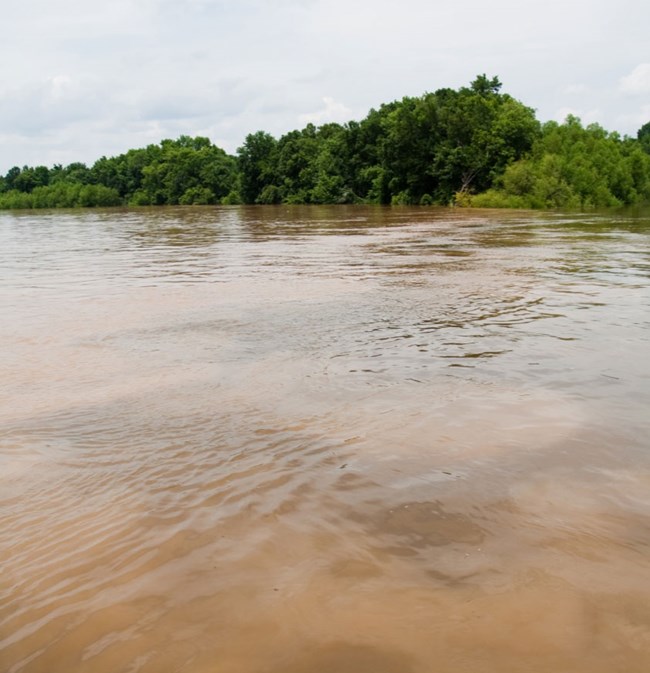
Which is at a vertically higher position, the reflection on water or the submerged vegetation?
the submerged vegetation

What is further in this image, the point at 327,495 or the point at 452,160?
the point at 452,160

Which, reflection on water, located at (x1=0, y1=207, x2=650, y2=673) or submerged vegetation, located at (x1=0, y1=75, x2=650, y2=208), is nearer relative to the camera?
reflection on water, located at (x1=0, y1=207, x2=650, y2=673)

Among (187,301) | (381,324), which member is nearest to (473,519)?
(381,324)

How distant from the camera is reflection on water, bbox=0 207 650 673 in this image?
2244mm

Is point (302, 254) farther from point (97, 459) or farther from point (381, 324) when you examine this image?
point (97, 459)

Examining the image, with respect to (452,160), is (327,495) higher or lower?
lower

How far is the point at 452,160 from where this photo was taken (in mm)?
56594

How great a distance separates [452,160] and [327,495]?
57.0 meters

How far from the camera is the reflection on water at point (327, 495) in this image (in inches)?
88.4

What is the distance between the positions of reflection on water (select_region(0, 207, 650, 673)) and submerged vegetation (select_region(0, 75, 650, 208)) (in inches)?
1743

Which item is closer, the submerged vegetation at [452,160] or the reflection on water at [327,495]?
the reflection on water at [327,495]

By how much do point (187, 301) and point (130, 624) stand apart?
7.87m

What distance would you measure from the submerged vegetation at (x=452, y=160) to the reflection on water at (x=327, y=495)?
44.3m

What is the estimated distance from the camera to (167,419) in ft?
15.0
